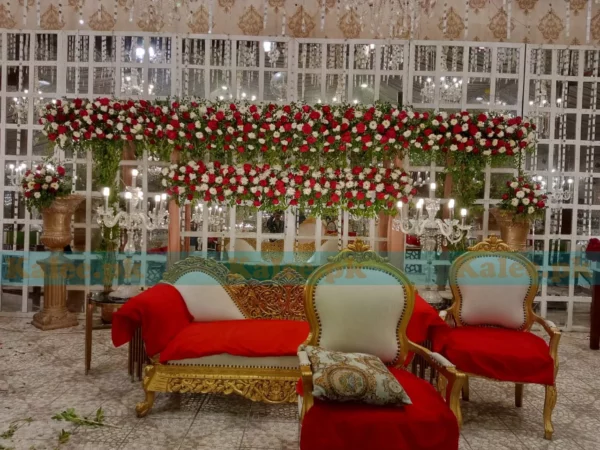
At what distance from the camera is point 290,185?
510 cm

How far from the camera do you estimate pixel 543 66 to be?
18.5ft

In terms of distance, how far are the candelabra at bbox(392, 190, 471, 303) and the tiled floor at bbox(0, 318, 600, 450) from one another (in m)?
1.35

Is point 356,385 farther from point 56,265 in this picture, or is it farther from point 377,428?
point 56,265

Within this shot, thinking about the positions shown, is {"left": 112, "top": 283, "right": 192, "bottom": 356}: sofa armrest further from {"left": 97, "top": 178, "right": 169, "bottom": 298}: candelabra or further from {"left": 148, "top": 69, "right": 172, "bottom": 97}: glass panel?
{"left": 148, "top": 69, "right": 172, "bottom": 97}: glass panel

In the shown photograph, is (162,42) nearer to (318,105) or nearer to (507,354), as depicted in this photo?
(318,105)

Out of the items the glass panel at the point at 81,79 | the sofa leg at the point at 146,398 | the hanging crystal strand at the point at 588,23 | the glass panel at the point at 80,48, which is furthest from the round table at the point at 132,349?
the hanging crystal strand at the point at 588,23

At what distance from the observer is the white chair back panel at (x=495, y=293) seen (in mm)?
3369

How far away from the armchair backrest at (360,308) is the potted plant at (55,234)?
355 cm

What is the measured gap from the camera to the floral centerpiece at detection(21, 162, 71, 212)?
498 centimetres

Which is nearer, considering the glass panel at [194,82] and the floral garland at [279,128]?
the floral garland at [279,128]

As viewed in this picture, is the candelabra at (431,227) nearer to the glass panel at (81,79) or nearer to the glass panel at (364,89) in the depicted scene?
the glass panel at (364,89)

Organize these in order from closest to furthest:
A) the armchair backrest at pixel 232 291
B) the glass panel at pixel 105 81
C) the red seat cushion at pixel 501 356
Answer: the red seat cushion at pixel 501 356 → the armchair backrest at pixel 232 291 → the glass panel at pixel 105 81

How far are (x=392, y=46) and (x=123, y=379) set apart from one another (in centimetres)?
426

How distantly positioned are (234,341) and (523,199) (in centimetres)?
334
